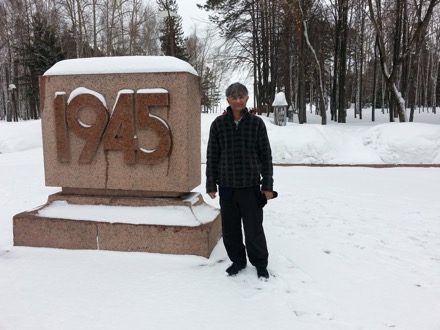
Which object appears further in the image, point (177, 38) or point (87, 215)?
point (177, 38)

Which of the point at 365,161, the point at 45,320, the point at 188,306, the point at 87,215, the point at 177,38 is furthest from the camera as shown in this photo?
the point at 177,38

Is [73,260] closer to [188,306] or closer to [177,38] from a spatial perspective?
[188,306]

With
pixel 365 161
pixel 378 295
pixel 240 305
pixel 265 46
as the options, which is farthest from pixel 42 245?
pixel 265 46

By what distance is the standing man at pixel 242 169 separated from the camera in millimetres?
2904

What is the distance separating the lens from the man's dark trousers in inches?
116

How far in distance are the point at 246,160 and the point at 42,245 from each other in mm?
2466

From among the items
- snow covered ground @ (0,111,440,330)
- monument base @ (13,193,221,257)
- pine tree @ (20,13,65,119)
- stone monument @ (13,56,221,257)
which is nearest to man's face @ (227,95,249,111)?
stone monument @ (13,56,221,257)

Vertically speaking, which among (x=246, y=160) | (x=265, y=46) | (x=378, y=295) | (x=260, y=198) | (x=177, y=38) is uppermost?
(x=177, y=38)

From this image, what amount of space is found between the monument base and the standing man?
487 millimetres

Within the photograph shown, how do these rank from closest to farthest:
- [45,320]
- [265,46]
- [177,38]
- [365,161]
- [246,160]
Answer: [45,320], [246,160], [365,161], [265,46], [177,38]

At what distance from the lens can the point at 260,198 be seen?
9.71ft

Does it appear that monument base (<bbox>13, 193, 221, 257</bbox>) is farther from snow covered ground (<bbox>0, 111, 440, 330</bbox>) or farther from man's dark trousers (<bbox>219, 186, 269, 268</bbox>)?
man's dark trousers (<bbox>219, 186, 269, 268</bbox>)

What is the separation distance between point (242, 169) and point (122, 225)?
1454 millimetres

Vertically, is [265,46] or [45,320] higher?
[265,46]
